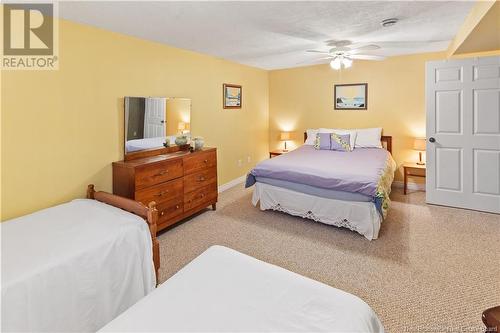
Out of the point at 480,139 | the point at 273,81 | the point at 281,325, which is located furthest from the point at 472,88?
the point at 281,325

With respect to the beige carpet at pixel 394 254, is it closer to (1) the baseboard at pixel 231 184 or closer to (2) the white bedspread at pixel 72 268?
(2) the white bedspread at pixel 72 268

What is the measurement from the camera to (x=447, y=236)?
3.13m

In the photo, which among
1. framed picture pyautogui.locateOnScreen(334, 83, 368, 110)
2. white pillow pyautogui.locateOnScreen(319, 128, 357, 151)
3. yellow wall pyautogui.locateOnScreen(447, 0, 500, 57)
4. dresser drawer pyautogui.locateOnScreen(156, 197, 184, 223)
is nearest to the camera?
yellow wall pyautogui.locateOnScreen(447, 0, 500, 57)

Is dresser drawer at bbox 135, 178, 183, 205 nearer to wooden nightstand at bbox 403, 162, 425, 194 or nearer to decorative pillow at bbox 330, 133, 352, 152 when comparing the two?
decorative pillow at bbox 330, 133, 352, 152

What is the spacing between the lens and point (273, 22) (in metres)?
2.88

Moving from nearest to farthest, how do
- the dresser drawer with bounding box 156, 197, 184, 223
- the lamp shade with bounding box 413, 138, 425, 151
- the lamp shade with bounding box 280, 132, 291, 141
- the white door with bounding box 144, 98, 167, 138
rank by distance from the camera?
1. the dresser drawer with bounding box 156, 197, 184, 223
2. the white door with bounding box 144, 98, 167, 138
3. the lamp shade with bounding box 413, 138, 425, 151
4. the lamp shade with bounding box 280, 132, 291, 141

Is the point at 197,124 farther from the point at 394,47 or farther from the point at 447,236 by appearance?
the point at 447,236

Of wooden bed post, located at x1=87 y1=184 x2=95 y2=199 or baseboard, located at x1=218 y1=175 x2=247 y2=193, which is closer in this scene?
wooden bed post, located at x1=87 y1=184 x2=95 y2=199

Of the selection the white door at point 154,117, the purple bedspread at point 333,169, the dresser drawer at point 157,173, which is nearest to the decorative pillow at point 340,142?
the purple bedspread at point 333,169

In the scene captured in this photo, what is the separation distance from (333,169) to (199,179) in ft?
5.72

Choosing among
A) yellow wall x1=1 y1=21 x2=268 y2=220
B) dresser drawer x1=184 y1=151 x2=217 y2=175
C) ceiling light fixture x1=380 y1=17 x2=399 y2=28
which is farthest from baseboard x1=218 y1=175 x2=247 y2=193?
ceiling light fixture x1=380 y1=17 x2=399 y2=28

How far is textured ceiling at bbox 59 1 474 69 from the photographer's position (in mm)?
2463

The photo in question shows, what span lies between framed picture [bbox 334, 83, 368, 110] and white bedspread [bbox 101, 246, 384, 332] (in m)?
4.60

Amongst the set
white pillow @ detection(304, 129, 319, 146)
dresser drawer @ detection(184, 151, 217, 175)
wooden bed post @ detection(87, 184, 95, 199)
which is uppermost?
white pillow @ detection(304, 129, 319, 146)
